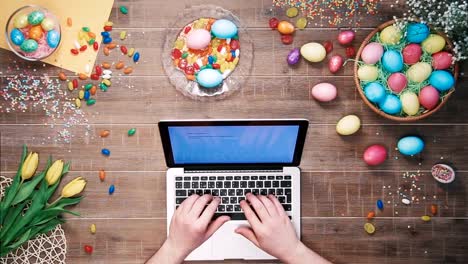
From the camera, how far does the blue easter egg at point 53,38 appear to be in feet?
4.71

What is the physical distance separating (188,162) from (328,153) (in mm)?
361

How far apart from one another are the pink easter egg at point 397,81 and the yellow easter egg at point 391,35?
0.08m

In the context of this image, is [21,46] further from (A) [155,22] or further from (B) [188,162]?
(B) [188,162]

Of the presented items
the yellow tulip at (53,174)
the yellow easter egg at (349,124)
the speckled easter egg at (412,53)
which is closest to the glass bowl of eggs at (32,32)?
the yellow tulip at (53,174)

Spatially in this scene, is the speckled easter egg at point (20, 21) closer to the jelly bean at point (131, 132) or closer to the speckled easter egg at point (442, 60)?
the jelly bean at point (131, 132)

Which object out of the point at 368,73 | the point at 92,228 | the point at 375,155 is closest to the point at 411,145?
the point at 375,155

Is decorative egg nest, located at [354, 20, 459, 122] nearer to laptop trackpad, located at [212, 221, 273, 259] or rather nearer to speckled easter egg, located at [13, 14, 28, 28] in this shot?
laptop trackpad, located at [212, 221, 273, 259]

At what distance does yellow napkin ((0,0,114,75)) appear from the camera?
146 centimetres

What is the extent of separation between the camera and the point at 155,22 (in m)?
1.46

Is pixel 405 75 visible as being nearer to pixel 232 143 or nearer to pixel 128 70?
pixel 232 143

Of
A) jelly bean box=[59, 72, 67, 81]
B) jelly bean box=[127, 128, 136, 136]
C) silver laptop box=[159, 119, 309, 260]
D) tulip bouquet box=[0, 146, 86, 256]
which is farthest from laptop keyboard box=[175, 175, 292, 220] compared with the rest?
jelly bean box=[59, 72, 67, 81]

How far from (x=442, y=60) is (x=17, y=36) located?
3.36 feet

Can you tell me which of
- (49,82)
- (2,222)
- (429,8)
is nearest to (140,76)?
(49,82)

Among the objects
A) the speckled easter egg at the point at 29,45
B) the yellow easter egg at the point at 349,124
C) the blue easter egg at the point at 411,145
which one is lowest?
the blue easter egg at the point at 411,145
